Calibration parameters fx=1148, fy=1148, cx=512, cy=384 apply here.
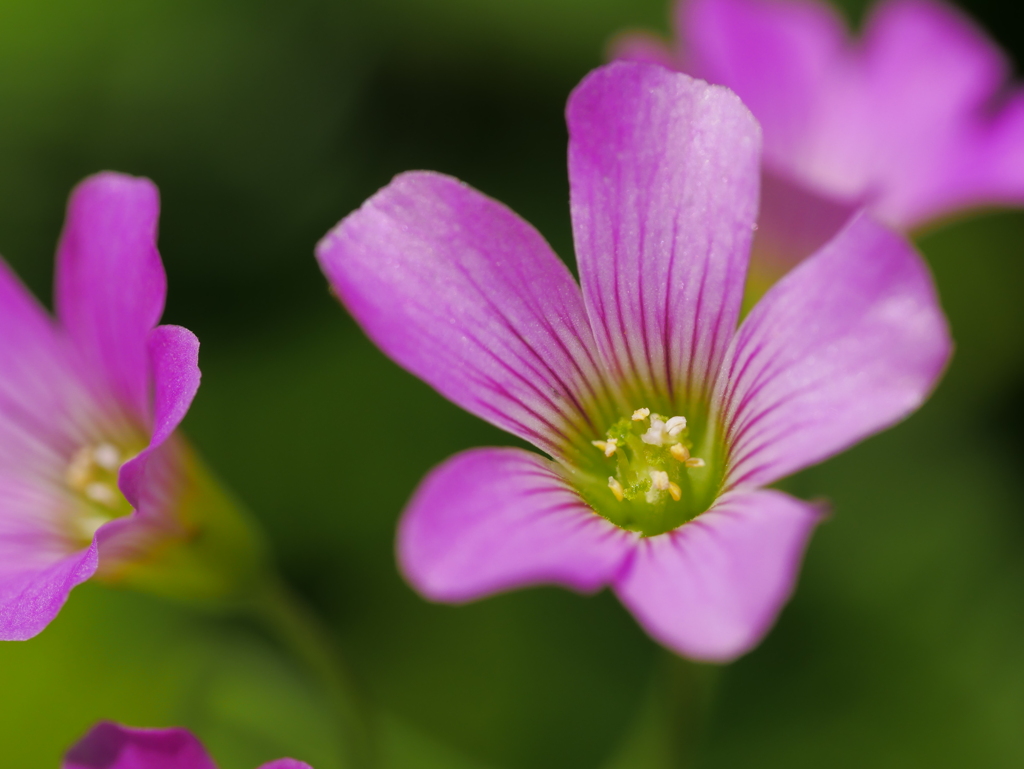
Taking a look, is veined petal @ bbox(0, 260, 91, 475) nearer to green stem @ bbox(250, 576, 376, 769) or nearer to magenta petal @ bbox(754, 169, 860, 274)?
green stem @ bbox(250, 576, 376, 769)

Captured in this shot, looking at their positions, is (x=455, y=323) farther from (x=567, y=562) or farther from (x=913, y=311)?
(x=913, y=311)

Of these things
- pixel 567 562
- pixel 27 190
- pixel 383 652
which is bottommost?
pixel 383 652

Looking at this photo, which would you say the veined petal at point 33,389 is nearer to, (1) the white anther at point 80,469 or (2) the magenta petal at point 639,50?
(1) the white anther at point 80,469

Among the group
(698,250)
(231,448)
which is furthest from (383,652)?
(698,250)

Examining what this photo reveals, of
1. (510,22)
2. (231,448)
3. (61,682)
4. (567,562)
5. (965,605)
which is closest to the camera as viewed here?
(567,562)

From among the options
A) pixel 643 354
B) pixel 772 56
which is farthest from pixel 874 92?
pixel 643 354

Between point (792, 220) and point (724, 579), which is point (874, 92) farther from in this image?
point (724, 579)

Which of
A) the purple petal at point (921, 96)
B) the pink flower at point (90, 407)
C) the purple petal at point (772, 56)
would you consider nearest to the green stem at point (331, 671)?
the pink flower at point (90, 407)
